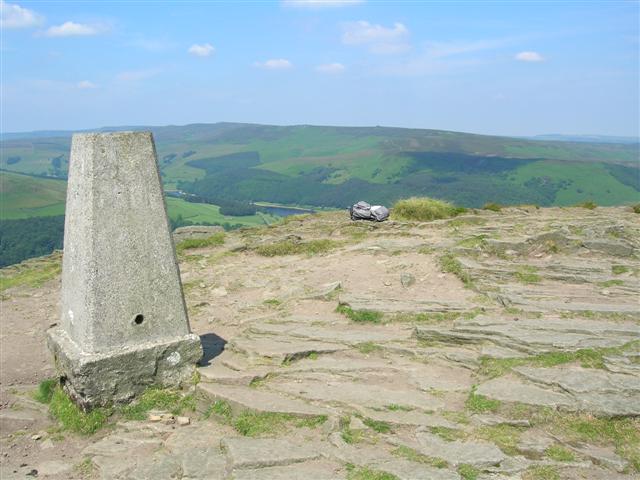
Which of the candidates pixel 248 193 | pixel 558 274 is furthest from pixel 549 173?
pixel 558 274

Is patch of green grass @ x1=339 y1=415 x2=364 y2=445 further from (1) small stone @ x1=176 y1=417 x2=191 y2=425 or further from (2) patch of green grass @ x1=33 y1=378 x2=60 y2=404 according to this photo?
(2) patch of green grass @ x1=33 y1=378 x2=60 y2=404

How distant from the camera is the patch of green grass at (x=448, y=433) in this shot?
20.9 ft

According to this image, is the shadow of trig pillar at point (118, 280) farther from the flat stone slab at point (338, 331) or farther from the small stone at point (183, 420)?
the flat stone slab at point (338, 331)

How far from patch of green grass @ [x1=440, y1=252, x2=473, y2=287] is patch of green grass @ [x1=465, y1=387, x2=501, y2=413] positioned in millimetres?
5591

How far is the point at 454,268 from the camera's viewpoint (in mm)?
13484

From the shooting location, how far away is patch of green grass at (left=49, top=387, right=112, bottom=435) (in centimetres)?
732

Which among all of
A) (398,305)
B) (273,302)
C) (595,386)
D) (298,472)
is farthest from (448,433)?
(273,302)

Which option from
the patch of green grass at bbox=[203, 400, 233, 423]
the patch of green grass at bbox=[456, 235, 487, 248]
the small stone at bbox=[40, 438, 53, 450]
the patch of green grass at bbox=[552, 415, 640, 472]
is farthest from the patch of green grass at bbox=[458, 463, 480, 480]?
the patch of green grass at bbox=[456, 235, 487, 248]

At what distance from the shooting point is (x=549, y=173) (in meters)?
159

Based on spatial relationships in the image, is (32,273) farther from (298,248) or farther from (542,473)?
(542,473)

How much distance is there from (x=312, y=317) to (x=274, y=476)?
568cm

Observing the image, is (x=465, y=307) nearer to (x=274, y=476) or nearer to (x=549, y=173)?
(x=274, y=476)

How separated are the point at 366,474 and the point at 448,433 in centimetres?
138

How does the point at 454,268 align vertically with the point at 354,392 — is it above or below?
above
